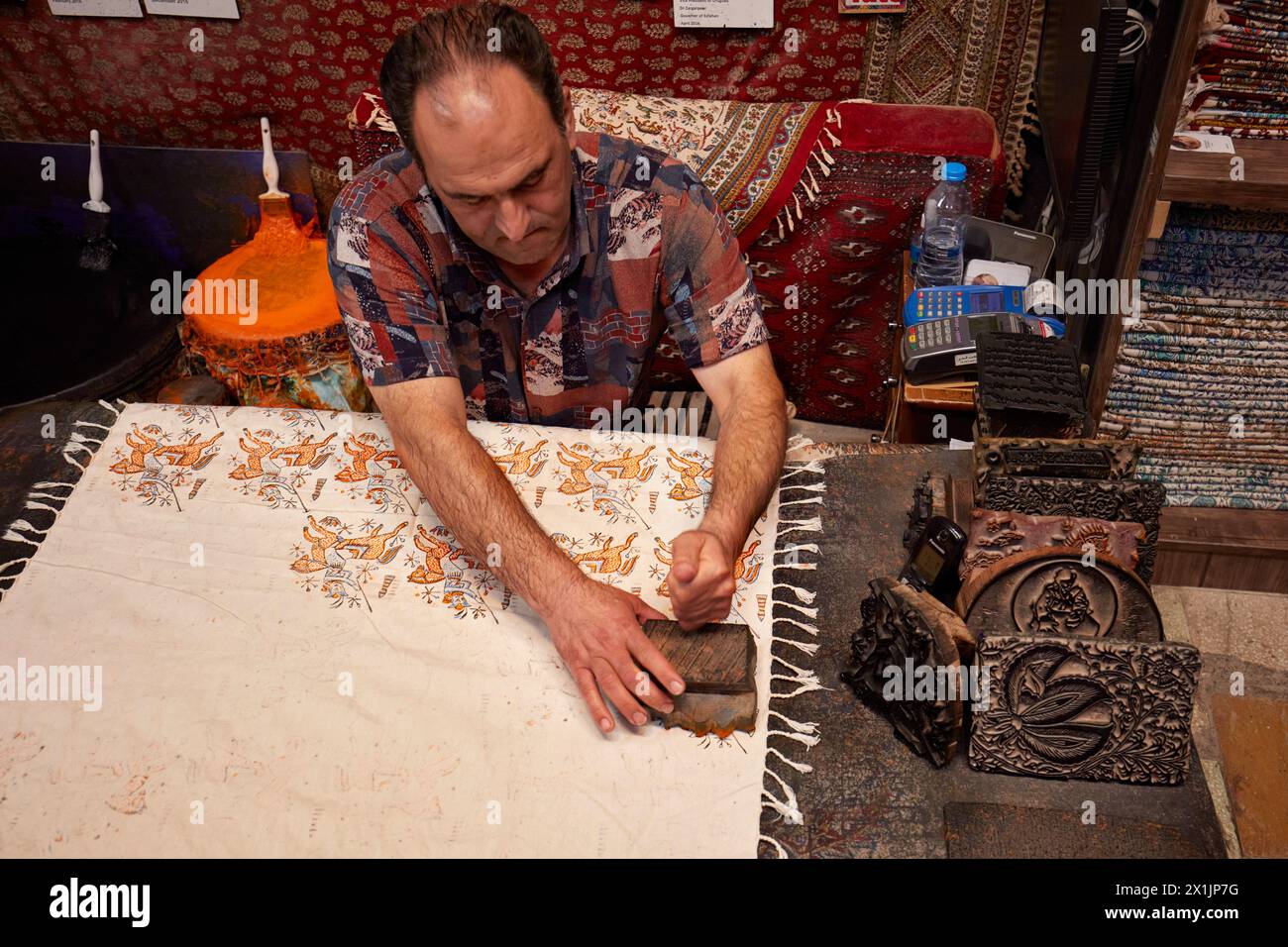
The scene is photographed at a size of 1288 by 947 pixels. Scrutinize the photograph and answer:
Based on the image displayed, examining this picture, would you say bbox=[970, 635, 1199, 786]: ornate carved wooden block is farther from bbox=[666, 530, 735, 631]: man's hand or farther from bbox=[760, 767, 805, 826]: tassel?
bbox=[666, 530, 735, 631]: man's hand

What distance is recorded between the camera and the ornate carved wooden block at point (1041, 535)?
5.33ft

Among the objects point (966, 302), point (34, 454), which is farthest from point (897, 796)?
point (34, 454)

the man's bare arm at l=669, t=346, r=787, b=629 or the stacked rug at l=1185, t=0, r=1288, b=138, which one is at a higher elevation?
the stacked rug at l=1185, t=0, r=1288, b=138

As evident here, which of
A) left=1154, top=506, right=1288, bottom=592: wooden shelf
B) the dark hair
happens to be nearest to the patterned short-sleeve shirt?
the dark hair

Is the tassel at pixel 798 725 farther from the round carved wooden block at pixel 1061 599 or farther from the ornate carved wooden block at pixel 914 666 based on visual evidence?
the round carved wooden block at pixel 1061 599

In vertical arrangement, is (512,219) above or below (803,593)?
above

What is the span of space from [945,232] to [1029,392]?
3.67ft

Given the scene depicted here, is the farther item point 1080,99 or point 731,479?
point 1080,99

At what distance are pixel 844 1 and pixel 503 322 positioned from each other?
1688mm

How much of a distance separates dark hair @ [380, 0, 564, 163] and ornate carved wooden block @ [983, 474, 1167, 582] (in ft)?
3.45

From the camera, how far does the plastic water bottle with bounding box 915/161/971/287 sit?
2838 mm

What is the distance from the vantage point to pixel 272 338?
2.89m

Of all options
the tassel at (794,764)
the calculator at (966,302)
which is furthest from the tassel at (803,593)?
the calculator at (966,302)

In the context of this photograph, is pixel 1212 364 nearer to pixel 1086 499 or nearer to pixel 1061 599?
pixel 1086 499
